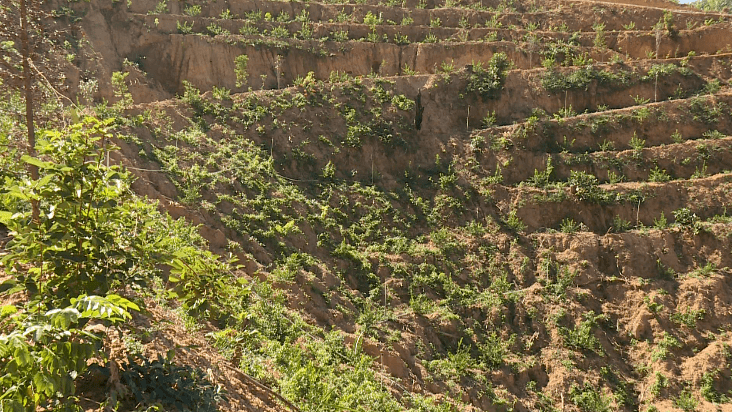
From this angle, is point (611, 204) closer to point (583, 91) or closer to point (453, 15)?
point (583, 91)

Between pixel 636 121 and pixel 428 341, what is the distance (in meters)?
11.3

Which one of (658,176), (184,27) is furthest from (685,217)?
(184,27)

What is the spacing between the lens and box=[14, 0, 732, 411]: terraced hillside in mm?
12766

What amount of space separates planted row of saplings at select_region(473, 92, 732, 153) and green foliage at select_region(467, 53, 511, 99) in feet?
5.29

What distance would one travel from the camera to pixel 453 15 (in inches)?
1032

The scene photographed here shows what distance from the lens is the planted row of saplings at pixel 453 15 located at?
965 inches

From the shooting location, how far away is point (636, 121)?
756 inches

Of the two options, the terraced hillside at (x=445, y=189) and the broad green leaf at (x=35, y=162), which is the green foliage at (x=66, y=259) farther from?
the terraced hillside at (x=445, y=189)

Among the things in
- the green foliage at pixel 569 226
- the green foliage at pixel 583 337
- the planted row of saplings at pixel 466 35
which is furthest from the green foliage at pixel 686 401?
the planted row of saplings at pixel 466 35

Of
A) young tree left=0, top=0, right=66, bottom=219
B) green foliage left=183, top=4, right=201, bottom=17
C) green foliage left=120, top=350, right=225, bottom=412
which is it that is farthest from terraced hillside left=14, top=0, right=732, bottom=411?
young tree left=0, top=0, right=66, bottom=219

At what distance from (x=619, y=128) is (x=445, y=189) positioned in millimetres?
6494

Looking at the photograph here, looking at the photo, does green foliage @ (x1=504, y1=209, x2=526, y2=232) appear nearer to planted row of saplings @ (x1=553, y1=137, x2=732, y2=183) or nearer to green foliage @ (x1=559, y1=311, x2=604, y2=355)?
planted row of saplings @ (x1=553, y1=137, x2=732, y2=183)

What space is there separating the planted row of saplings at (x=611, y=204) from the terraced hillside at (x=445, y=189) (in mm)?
61

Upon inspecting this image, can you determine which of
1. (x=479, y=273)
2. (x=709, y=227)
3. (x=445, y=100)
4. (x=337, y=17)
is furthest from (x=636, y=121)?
(x=337, y=17)
